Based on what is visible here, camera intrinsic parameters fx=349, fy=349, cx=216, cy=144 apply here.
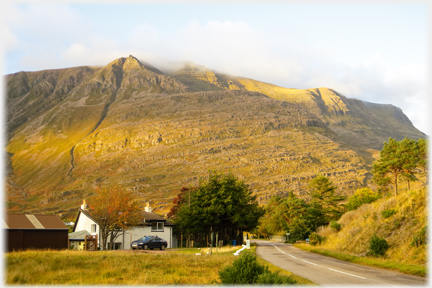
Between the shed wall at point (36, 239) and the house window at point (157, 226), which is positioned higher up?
the shed wall at point (36, 239)

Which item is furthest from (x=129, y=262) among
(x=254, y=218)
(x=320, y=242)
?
(x=254, y=218)

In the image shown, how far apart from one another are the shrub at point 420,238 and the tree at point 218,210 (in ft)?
112

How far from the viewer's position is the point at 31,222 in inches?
1411

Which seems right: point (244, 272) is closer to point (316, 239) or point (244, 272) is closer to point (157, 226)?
point (316, 239)

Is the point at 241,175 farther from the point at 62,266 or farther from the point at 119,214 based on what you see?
the point at 62,266

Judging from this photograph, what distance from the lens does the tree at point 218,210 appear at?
55.4m

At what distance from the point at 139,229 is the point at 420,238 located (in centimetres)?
4381

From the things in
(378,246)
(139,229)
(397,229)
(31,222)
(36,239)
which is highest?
(397,229)

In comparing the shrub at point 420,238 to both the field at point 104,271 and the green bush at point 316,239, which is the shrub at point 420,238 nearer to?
the field at point 104,271

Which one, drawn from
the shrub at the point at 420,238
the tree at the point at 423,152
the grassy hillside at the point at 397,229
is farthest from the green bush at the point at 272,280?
the tree at the point at 423,152

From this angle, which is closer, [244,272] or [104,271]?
[244,272]

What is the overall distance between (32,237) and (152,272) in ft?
67.7

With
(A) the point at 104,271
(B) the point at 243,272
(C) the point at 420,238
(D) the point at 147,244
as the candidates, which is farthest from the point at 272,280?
(D) the point at 147,244

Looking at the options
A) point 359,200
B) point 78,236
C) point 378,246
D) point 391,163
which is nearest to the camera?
point 378,246
